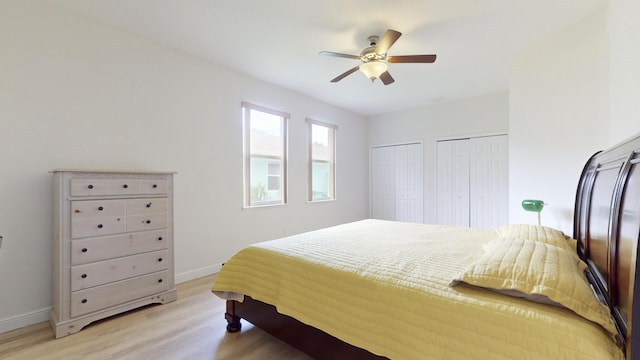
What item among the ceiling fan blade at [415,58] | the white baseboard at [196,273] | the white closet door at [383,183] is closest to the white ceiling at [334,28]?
the ceiling fan blade at [415,58]

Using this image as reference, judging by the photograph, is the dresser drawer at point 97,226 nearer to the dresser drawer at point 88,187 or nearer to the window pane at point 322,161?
the dresser drawer at point 88,187

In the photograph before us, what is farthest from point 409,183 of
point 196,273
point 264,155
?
point 196,273

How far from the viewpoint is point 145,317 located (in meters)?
2.30

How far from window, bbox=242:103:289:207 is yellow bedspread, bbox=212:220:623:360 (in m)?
1.83

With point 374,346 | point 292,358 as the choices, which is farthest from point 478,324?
point 292,358

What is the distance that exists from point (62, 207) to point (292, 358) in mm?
1976

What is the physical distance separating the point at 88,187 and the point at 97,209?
18cm

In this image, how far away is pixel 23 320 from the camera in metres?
2.15

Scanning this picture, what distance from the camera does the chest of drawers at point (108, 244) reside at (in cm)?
206

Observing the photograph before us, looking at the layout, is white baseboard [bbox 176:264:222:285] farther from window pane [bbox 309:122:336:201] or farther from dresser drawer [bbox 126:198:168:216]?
window pane [bbox 309:122:336:201]

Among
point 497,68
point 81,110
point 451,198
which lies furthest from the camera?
point 451,198

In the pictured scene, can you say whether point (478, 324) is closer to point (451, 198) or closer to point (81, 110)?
point (81, 110)

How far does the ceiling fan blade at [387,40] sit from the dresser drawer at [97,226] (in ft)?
8.64

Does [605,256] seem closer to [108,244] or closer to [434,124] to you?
[108,244]
